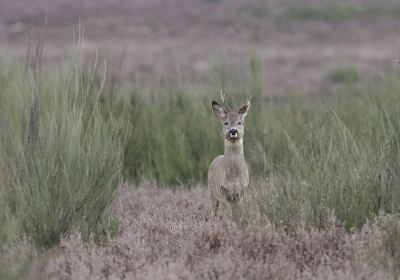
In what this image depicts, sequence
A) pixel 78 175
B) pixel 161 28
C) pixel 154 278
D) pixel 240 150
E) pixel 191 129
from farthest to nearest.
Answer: pixel 161 28 < pixel 191 129 < pixel 240 150 < pixel 78 175 < pixel 154 278

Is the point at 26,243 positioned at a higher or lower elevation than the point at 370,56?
higher

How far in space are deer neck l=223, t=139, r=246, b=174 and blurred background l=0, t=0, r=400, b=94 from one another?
623 inches

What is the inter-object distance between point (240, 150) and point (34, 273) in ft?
7.38

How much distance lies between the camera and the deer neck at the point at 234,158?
643 cm

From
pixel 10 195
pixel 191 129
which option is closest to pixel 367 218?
pixel 10 195

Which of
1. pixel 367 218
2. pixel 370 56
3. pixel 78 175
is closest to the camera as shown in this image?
pixel 367 218

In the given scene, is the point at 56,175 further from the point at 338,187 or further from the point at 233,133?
the point at 338,187

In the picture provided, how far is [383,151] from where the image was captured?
5.53m

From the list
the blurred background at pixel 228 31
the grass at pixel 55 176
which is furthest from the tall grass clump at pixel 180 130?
the blurred background at pixel 228 31

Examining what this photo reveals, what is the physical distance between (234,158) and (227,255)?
62.0 inches

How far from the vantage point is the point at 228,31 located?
1403 inches

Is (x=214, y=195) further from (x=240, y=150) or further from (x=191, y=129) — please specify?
(x=191, y=129)

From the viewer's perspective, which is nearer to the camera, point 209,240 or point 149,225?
point 209,240

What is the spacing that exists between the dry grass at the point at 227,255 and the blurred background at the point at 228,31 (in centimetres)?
1700
